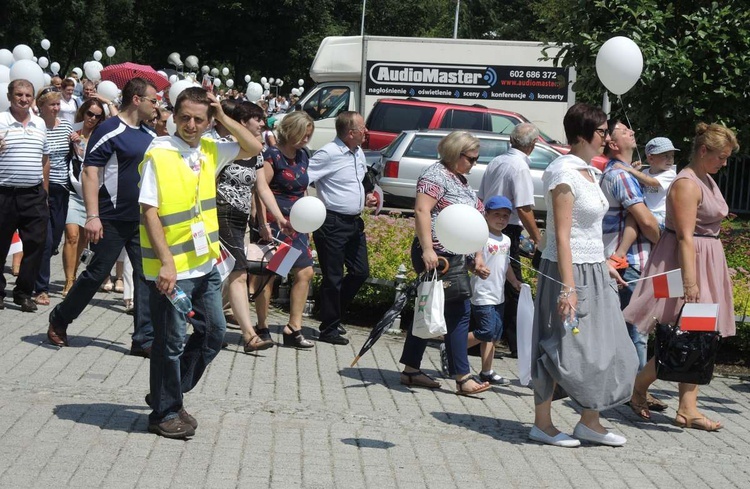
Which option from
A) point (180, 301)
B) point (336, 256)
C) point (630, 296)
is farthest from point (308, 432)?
point (336, 256)

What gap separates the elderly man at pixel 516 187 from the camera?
27.5ft

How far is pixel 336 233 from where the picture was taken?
8.84 metres

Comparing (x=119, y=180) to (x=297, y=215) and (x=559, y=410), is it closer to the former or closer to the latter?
(x=297, y=215)

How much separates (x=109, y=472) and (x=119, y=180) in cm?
303

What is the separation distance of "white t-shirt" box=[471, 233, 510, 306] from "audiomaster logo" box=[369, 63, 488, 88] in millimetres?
17176

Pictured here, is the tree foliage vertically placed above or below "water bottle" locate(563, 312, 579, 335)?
above

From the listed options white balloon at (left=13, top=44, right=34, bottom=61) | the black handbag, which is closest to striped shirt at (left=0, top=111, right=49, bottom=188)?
the black handbag

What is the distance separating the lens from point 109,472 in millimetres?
5238

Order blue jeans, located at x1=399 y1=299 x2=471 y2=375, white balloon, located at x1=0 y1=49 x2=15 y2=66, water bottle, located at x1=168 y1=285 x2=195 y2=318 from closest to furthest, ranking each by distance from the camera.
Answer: water bottle, located at x1=168 y1=285 x2=195 y2=318, blue jeans, located at x1=399 y1=299 x2=471 y2=375, white balloon, located at x1=0 y1=49 x2=15 y2=66

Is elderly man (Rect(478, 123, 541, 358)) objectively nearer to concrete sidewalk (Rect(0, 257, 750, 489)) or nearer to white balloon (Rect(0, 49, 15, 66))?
concrete sidewalk (Rect(0, 257, 750, 489))

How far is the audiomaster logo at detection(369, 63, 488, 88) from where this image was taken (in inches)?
973

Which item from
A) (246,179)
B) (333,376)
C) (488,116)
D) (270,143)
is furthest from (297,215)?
(488,116)

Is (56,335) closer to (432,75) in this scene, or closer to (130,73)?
(130,73)

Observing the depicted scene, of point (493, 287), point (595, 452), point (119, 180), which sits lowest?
point (595, 452)
